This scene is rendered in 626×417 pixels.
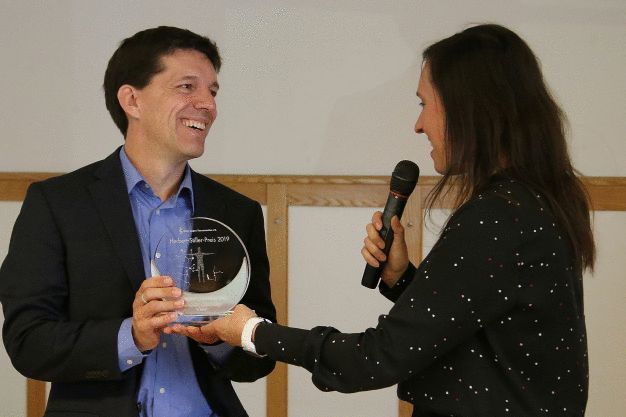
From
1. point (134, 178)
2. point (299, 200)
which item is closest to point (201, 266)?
point (134, 178)

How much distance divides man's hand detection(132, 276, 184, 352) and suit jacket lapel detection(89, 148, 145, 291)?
15cm

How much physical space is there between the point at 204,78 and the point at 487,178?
84 centimetres

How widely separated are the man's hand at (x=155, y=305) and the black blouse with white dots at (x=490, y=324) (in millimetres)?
381

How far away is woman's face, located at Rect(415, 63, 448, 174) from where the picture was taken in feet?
5.31

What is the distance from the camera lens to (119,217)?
190cm

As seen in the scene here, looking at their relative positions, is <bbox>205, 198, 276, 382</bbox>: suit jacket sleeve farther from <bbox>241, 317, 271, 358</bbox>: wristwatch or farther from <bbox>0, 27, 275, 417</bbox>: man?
<bbox>241, 317, 271, 358</bbox>: wristwatch

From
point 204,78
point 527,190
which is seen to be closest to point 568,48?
point 204,78

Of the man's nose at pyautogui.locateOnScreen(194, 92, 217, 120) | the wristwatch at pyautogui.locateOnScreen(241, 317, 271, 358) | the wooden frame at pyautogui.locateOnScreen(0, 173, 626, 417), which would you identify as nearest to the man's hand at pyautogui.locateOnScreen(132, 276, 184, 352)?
the wristwatch at pyautogui.locateOnScreen(241, 317, 271, 358)

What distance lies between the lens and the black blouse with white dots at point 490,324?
4.73 ft

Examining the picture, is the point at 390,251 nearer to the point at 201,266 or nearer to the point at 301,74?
the point at 201,266

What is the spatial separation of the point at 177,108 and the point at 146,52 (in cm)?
17

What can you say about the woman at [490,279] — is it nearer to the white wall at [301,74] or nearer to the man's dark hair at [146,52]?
the man's dark hair at [146,52]

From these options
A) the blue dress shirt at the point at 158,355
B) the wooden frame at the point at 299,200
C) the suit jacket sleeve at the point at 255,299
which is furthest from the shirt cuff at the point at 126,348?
the wooden frame at the point at 299,200

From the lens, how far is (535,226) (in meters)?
1.46
